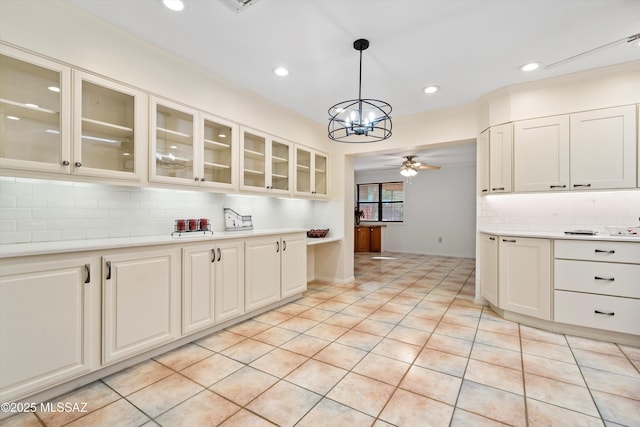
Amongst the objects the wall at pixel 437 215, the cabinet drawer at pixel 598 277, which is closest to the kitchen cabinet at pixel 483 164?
the cabinet drawer at pixel 598 277

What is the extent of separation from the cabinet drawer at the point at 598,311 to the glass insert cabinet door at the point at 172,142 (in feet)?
12.4

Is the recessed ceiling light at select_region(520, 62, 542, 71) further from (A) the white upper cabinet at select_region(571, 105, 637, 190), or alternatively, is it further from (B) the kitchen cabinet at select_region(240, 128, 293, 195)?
(B) the kitchen cabinet at select_region(240, 128, 293, 195)

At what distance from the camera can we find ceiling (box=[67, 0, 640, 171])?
6.70 ft

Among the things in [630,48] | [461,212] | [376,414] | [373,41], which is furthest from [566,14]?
[461,212]

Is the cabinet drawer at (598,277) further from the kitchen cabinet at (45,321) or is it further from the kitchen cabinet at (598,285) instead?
the kitchen cabinet at (45,321)

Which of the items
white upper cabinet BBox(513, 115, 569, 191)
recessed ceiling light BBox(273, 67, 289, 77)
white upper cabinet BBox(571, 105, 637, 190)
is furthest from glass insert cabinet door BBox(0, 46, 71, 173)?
white upper cabinet BBox(571, 105, 637, 190)

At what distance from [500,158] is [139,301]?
392 cm

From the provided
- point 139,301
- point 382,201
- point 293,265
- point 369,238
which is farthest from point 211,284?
point 382,201

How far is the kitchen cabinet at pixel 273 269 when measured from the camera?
124 inches

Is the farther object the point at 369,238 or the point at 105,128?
the point at 369,238

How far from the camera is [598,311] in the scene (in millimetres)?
2686

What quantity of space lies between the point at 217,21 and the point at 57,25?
1061 millimetres

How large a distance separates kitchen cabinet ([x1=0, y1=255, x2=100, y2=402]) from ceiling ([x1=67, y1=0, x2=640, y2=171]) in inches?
71.7

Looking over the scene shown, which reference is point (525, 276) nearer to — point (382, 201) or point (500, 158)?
point (500, 158)
